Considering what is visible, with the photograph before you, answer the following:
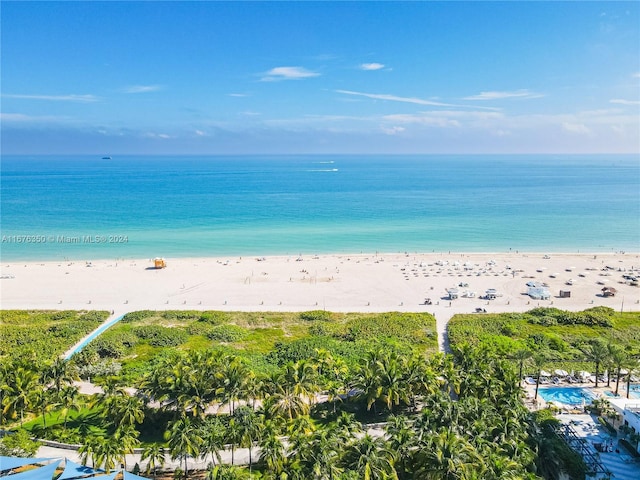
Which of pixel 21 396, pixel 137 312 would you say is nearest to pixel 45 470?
pixel 21 396

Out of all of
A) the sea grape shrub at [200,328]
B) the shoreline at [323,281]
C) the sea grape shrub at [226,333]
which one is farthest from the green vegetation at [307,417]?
the shoreline at [323,281]

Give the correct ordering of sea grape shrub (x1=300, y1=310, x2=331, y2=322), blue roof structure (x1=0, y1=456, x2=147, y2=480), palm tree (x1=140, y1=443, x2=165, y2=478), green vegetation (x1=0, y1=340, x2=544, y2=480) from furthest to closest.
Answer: sea grape shrub (x1=300, y1=310, x2=331, y2=322)
palm tree (x1=140, y1=443, x2=165, y2=478)
blue roof structure (x1=0, y1=456, x2=147, y2=480)
green vegetation (x1=0, y1=340, x2=544, y2=480)

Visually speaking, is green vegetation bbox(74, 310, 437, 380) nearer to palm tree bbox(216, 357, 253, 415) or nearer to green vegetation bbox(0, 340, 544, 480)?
green vegetation bbox(0, 340, 544, 480)

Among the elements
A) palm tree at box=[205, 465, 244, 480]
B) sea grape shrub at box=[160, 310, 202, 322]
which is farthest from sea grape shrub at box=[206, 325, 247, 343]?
palm tree at box=[205, 465, 244, 480]

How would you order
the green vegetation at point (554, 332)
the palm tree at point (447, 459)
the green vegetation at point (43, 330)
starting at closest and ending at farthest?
the palm tree at point (447, 459), the green vegetation at point (554, 332), the green vegetation at point (43, 330)

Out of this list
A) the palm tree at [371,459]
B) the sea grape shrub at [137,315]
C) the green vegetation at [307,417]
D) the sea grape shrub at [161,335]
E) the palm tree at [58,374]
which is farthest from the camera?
the sea grape shrub at [137,315]

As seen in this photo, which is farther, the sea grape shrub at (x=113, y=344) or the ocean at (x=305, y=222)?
the ocean at (x=305, y=222)

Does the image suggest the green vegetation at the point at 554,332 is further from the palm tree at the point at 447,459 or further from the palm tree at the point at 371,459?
the palm tree at the point at 371,459
